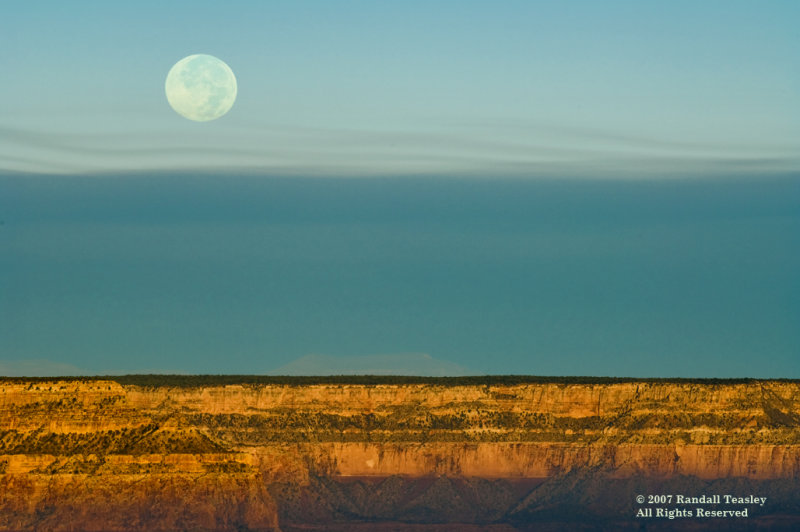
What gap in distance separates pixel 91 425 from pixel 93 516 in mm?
10867

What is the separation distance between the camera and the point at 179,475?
7623 inches

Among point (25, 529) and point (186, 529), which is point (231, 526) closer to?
point (186, 529)

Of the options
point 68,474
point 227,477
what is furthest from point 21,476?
point 227,477

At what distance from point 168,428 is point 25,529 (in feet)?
48.6

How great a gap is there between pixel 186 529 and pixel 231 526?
426 centimetres

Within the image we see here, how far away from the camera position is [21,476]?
195m

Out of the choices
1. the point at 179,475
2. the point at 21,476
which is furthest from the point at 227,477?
the point at 21,476

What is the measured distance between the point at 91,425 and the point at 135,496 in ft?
32.3

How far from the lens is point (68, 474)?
193m

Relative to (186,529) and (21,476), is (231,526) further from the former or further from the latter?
(21,476)

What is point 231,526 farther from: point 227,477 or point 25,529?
point 25,529

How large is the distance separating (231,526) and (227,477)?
4081 millimetres

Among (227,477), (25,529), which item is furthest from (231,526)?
(25,529)

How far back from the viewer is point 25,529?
7515 inches
